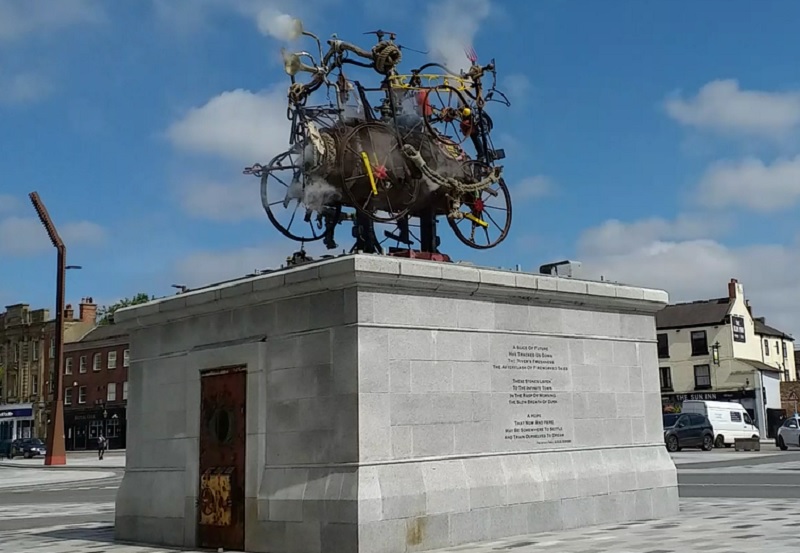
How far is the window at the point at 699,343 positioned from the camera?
234ft

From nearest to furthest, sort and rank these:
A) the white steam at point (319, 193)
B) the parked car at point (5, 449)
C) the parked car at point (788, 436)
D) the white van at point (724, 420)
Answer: the white steam at point (319, 193)
the parked car at point (788, 436)
the white van at point (724, 420)
the parked car at point (5, 449)

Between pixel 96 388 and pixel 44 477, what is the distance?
135 ft

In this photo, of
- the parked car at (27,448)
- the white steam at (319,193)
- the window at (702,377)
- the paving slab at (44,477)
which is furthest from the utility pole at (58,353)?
the window at (702,377)

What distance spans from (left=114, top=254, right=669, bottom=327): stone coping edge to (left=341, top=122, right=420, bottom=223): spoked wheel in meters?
2.28

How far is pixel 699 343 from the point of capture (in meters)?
71.4

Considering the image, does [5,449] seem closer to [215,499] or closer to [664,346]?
[664,346]

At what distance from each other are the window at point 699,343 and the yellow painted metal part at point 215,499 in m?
63.6

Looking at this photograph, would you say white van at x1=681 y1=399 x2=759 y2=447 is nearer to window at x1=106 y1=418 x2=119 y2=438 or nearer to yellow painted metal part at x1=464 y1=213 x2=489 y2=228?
yellow painted metal part at x1=464 y1=213 x2=489 y2=228

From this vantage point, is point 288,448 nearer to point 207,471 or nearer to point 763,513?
point 207,471

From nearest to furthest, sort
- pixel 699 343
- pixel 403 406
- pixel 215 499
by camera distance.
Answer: pixel 403 406
pixel 215 499
pixel 699 343

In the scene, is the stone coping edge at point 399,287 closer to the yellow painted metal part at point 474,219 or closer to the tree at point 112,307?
the yellow painted metal part at point 474,219

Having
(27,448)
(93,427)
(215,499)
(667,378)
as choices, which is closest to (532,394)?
(215,499)

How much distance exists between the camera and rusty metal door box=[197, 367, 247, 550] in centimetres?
1248

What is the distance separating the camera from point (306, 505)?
11.4 meters
